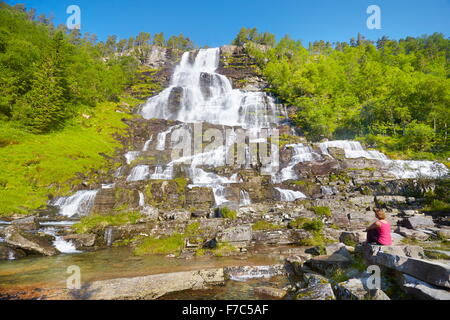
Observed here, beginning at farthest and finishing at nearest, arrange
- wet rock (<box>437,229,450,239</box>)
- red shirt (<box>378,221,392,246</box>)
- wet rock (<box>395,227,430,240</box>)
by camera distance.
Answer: wet rock (<box>395,227,430,240</box>)
wet rock (<box>437,229,450,239</box>)
red shirt (<box>378,221,392,246</box>)

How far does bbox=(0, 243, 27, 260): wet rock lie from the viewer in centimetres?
1016

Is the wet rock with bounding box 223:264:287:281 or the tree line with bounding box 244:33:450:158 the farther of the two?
the tree line with bounding box 244:33:450:158

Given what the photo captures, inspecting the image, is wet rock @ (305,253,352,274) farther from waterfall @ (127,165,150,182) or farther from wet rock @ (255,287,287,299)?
waterfall @ (127,165,150,182)

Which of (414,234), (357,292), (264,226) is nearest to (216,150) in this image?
(264,226)

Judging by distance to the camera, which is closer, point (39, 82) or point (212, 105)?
point (39, 82)

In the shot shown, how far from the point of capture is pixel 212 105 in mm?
53625

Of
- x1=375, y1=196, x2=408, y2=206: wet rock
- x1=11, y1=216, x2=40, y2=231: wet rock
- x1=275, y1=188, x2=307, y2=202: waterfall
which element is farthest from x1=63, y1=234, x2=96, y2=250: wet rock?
x1=375, y1=196, x2=408, y2=206: wet rock

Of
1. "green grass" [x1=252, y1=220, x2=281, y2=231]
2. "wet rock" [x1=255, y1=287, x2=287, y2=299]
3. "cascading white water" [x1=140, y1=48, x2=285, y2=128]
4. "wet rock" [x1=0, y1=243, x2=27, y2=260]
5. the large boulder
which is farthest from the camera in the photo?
"cascading white water" [x1=140, y1=48, x2=285, y2=128]

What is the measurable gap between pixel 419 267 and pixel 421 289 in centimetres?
49

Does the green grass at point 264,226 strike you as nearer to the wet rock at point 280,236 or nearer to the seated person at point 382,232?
the wet rock at point 280,236

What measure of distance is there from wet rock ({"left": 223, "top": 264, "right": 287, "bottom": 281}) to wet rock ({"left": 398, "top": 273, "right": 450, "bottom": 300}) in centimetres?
362

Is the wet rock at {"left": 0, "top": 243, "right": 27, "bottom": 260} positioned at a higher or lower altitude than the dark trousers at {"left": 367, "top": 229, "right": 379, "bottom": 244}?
lower

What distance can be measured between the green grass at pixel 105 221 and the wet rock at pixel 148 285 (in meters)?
9.49

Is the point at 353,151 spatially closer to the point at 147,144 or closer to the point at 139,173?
the point at 139,173
